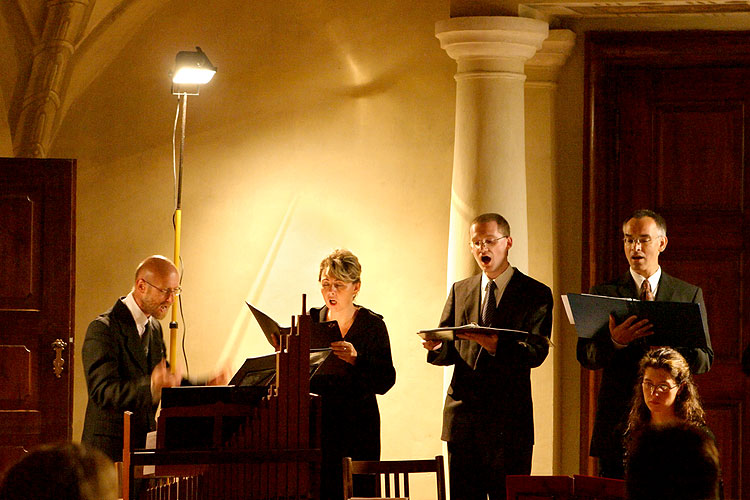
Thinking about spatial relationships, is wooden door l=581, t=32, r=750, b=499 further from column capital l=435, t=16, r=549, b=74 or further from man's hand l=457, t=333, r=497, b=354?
man's hand l=457, t=333, r=497, b=354

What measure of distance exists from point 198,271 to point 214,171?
626mm

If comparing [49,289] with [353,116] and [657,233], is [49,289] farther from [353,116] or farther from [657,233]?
[657,233]

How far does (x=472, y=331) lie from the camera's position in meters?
4.99

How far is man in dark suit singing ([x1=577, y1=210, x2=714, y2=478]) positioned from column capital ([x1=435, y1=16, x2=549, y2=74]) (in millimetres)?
1467

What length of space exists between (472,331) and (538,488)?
137 cm

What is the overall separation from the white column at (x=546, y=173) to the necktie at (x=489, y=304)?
1.38 metres

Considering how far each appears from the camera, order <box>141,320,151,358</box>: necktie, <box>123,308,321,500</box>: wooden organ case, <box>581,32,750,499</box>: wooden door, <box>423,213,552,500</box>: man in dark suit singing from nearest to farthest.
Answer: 1. <box>123,308,321,500</box>: wooden organ case
2. <box>141,320,151,358</box>: necktie
3. <box>423,213,552,500</box>: man in dark suit singing
4. <box>581,32,750,499</box>: wooden door

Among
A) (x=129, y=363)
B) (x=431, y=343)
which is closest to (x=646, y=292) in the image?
(x=431, y=343)

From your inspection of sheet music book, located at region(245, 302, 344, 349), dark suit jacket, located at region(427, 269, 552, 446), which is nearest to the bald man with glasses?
sheet music book, located at region(245, 302, 344, 349)

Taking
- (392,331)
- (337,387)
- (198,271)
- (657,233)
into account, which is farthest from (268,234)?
(657,233)

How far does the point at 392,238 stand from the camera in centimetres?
709

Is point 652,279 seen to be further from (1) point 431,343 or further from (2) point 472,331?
(1) point 431,343

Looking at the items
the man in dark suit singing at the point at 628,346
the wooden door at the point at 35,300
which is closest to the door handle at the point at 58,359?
the wooden door at the point at 35,300

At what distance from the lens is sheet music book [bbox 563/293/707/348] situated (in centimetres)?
489
